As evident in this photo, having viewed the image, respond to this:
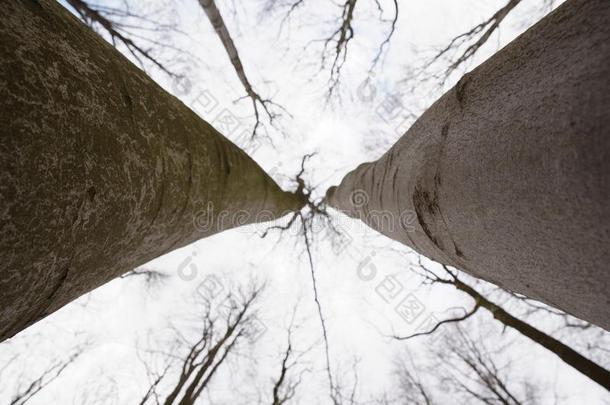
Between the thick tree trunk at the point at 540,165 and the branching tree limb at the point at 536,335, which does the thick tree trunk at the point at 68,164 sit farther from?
the branching tree limb at the point at 536,335

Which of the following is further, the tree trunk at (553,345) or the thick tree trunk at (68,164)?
the tree trunk at (553,345)

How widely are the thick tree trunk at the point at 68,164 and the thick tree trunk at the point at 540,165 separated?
82 cm

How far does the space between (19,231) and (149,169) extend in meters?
0.41

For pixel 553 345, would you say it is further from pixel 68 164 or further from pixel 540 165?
pixel 68 164

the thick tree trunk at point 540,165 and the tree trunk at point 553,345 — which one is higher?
the tree trunk at point 553,345

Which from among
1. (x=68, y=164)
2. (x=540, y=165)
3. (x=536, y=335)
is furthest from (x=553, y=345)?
(x=68, y=164)

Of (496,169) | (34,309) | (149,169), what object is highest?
(496,169)

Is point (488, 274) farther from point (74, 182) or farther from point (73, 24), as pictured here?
point (73, 24)

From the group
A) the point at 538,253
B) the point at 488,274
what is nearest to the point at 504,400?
the point at 488,274

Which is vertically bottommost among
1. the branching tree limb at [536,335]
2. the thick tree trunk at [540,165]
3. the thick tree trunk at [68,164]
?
the thick tree trunk at [68,164]

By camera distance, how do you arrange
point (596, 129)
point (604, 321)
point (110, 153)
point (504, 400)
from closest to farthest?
point (596, 129) → point (604, 321) → point (110, 153) → point (504, 400)

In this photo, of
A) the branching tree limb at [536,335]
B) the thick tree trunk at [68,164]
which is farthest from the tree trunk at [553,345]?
the thick tree trunk at [68,164]

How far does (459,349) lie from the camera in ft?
18.8

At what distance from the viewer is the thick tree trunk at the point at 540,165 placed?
1.32ft
